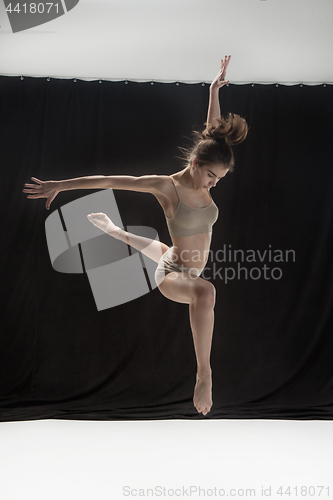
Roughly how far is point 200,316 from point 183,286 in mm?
176

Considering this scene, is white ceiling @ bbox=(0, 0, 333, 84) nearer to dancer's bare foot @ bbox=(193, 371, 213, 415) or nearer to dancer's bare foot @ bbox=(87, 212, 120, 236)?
dancer's bare foot @ bbox=(87, 212, 120, 236)

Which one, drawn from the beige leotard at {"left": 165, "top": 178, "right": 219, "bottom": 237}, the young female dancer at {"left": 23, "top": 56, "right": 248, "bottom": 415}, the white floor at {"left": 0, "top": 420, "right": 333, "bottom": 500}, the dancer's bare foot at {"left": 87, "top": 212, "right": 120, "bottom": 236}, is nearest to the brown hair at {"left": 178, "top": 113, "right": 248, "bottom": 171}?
the young female dancer at {"left": 23, "top": 56, "right": 248, "bottom": 415}

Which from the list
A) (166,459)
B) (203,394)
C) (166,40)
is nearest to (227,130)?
(203,394)

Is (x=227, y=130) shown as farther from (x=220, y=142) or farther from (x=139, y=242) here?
(x=139, y=242)

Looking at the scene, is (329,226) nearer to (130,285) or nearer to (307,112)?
(307,112)

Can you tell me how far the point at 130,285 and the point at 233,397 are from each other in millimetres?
1363

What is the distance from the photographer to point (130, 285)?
4.12 meters

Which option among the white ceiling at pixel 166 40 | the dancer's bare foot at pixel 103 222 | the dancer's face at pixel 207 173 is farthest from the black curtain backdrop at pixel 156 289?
the dancer's face at pixel 207 173

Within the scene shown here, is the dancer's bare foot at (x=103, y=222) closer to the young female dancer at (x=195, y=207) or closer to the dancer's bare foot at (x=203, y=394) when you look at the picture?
the young female dancer at (x=195, y=207)

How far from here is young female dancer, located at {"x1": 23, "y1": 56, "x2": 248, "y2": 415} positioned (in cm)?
221

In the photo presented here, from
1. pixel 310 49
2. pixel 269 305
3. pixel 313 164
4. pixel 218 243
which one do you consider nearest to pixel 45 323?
pixel 218 243

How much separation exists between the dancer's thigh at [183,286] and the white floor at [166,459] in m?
1.21

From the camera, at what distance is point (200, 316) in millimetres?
2205

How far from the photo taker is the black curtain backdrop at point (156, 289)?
13.3ft
